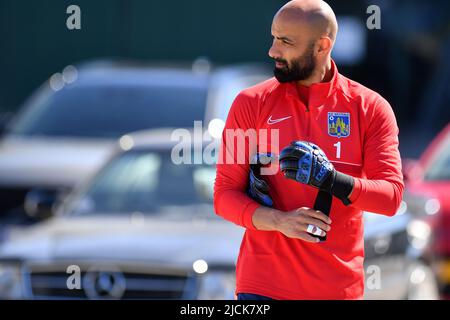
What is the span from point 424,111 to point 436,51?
53.1 inches

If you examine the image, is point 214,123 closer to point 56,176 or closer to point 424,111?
point 56,176

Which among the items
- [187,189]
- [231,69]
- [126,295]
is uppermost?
[231,69]

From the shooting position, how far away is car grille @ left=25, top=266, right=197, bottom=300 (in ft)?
20.6

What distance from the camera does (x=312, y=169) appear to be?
394cm

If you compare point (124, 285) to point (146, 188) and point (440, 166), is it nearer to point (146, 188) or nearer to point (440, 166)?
point (146, 188)

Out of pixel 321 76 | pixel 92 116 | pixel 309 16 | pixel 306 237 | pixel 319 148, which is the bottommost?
pixel 306 237

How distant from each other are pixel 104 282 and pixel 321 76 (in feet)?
8.05

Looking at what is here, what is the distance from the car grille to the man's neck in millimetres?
2187

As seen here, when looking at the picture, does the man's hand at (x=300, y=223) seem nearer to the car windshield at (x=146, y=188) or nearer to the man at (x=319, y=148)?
the man at (x=319, y=148)

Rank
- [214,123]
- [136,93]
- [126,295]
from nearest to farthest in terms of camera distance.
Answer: [126,295] → [214,123] → [136,93]

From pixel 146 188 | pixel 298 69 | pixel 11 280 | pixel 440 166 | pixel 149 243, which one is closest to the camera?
pixel 298 69

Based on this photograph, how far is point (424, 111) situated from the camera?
23.7 metres

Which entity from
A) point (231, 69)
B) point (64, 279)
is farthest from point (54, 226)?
point (231, 69)

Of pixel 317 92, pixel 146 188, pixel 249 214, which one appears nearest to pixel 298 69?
pixel 317 92
